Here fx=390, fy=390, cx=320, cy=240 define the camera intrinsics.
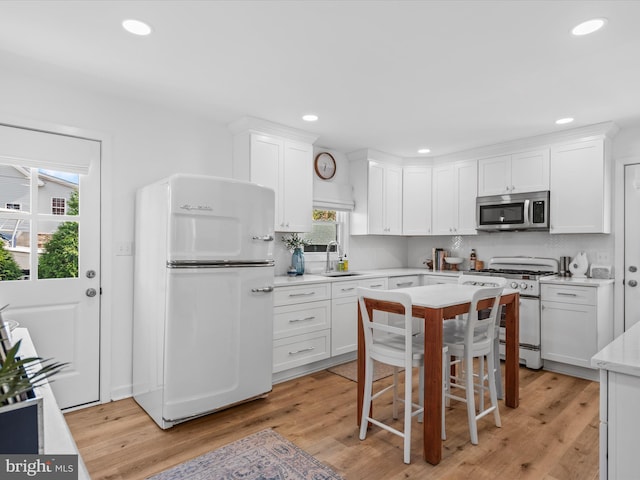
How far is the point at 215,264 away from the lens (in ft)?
8.98

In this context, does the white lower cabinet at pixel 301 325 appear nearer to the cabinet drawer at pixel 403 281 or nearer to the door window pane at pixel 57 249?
the cabinet drawer at pixel 403 281

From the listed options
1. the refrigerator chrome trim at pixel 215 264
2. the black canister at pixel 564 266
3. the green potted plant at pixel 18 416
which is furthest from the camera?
the black canister at pixel 564 266

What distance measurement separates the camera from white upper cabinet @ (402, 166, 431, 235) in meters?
5.13

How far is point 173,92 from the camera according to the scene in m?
2.99

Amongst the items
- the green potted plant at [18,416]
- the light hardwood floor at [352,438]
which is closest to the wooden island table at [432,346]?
the light hardwood floor at [352,438]

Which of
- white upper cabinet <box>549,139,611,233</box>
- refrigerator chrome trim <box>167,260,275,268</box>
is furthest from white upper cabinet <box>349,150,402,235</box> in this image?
refrigerator chrome trim <box>167,260,275,268</box>

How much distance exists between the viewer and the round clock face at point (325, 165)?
4594 mm

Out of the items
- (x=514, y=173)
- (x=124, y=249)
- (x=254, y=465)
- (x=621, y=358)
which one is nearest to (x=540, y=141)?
(x=514, y=173)

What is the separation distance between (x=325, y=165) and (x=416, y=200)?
1.35 metres

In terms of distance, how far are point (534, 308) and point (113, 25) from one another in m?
4.09

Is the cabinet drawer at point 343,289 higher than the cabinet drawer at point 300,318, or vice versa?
the cabinet drawer at point 343,289

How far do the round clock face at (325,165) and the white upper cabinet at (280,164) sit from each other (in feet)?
1.53

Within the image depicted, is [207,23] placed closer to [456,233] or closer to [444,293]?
[444,293]

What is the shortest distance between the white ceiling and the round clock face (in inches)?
40.2
